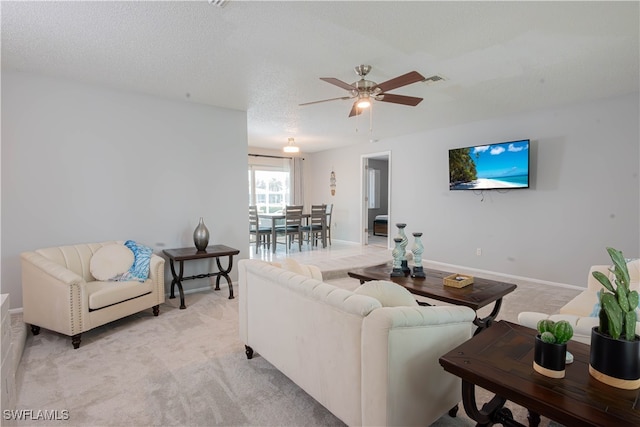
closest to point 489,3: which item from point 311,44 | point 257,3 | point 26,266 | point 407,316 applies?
point 311,44

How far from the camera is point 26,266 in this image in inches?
110

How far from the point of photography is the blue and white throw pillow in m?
3.17

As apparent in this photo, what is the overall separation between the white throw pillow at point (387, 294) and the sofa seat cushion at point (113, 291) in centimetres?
239

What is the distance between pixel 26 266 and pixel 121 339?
1.05 meters

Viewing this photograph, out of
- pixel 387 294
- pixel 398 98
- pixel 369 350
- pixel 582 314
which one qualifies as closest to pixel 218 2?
pixel 398 98

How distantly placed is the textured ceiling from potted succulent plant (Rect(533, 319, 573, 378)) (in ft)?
6.45

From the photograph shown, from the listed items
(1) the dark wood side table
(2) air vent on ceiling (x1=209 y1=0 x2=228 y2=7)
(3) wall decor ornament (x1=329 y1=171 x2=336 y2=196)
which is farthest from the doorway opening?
(2) air vent on ceiling (x1=209 y1=0 x2=228 y2=7)

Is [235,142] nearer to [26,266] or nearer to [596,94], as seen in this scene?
[26,266]

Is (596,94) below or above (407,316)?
above

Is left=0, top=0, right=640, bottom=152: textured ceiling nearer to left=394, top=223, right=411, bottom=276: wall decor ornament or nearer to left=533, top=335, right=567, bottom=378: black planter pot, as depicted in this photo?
left=394, top=223, right=411, bottom=276: wall decor ornament

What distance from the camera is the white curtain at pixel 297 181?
8.64 metres

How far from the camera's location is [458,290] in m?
2.68

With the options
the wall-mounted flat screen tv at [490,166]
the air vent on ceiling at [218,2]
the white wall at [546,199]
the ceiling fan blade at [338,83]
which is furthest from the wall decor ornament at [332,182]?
the air vent on ceiling at [218,2]

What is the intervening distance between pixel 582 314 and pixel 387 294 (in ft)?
5.35
